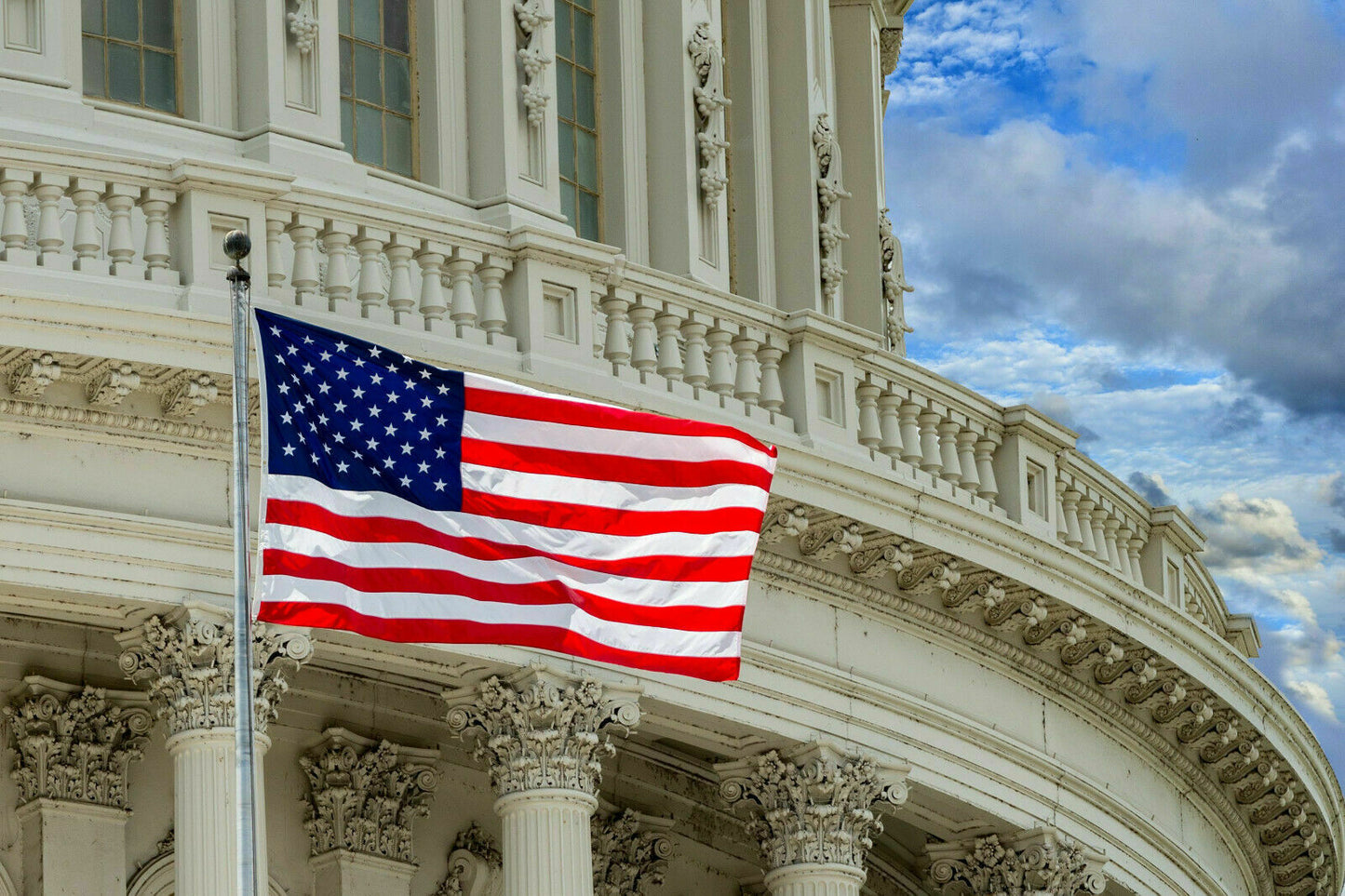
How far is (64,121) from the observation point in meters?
32.3

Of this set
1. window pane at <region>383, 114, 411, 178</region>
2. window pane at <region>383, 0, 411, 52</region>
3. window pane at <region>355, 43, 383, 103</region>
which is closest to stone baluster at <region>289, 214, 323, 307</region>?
window pane at <region>383, 114, 411, 178</region>

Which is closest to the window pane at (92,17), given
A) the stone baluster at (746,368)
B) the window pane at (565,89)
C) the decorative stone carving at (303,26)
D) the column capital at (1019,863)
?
the decorative stone carving at (303,26)

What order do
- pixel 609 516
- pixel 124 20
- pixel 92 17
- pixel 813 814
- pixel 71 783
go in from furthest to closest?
pixel 124 20 < pixel 92 17 < pixel 813 814 < pixel 71 783 < pixel 609 516

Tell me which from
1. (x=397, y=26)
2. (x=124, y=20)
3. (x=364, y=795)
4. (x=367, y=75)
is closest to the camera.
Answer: (x=364, y=795)

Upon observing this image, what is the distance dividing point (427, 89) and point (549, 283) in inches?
262

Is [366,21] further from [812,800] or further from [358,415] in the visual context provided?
[358,415]

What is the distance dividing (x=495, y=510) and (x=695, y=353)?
5.63 m

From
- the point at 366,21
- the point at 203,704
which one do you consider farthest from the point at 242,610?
the point at 366,21

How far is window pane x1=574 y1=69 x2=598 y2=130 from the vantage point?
128 feet

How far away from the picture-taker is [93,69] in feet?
113

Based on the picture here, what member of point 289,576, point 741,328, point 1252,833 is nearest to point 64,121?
point 741,328

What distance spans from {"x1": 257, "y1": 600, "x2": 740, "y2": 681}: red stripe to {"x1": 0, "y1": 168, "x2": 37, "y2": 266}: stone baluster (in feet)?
14.3

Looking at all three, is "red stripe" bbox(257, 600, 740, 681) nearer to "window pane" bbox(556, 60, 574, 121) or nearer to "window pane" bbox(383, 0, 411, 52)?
"window pane" bbox(383, 0, 411, 52)

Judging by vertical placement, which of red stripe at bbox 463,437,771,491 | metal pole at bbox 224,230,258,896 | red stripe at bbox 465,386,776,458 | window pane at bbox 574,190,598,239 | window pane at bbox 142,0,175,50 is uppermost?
window pane at bbox 142,0,175,50
